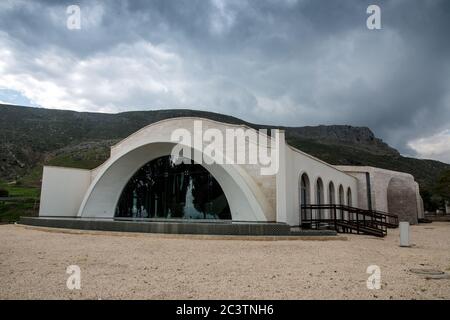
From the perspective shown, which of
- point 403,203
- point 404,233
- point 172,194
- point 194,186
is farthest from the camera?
point 403,203

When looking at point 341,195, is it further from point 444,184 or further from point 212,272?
point 444,184

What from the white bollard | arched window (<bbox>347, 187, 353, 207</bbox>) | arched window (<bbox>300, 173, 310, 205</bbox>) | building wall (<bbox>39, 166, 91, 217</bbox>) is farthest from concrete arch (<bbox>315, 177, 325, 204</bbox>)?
building wall (<bbox>39, 166, 91, 217</bbox>)

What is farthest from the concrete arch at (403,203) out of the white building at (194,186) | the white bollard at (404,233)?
the white bollard at (404,233)

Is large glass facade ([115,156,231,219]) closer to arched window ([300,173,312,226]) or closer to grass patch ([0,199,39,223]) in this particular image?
arched window ([300,173,312,226])

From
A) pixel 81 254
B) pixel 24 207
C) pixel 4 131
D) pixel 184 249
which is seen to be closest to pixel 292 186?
pixel 184 249

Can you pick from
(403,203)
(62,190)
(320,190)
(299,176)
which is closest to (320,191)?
(320,190)

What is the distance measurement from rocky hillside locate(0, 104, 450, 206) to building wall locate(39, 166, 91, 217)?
78.2 ft

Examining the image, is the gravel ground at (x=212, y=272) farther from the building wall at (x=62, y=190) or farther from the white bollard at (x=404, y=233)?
the building wall at (x=62, y=190)

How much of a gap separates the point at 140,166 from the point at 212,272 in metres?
15.8

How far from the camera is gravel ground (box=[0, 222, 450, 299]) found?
176 inches

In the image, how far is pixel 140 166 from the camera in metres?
20.8

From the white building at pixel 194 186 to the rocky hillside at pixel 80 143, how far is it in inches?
976

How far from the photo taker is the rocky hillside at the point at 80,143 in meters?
55.5
